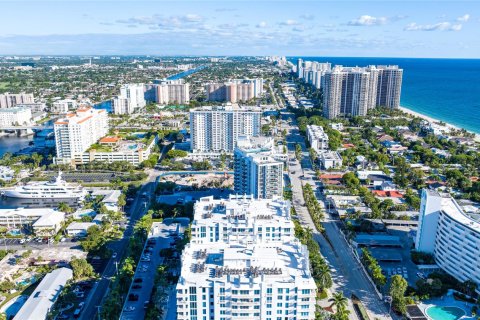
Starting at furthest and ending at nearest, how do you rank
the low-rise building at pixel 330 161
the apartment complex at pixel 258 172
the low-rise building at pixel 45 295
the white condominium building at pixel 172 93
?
the white condominium building at pixel 172 93
the low-rise building at pixel 330 161
the apartment complex at pixel 258 172
the low-rise building at pixel 45 295

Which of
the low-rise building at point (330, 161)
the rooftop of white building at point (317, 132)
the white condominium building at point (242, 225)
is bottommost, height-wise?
the low-rise building at point (330, 161)

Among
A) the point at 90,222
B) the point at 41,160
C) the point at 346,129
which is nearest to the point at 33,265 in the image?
the point at 90,222

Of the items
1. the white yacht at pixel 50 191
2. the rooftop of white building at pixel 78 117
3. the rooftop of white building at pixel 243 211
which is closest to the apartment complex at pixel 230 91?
the rooftop of white building at pixel 78 117

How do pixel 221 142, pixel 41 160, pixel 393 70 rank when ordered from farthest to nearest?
pixel 393 70
pixel 221 142
pixel 41 160

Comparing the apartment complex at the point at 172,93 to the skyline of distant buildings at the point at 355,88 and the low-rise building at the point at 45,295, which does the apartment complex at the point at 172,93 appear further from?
the low-rise building at the point at 45,295

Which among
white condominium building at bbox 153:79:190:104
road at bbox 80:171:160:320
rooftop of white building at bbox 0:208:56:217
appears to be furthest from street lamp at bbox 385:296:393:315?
white condominium building at bbox 153:79:190:104

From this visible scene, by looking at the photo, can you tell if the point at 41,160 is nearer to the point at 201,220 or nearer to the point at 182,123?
the point at 182,123

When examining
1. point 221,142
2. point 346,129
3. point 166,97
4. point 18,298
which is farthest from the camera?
point 166,97

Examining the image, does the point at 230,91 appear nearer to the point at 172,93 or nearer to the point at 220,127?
the point at 172,93
